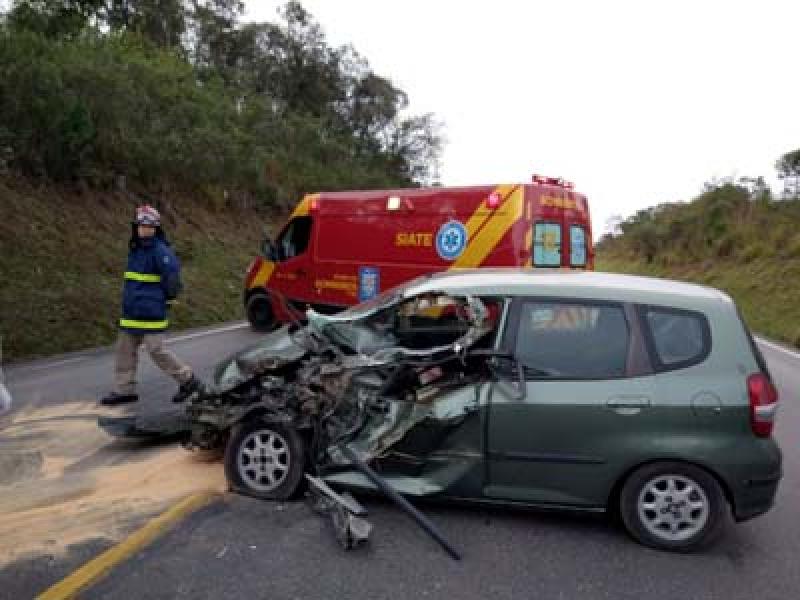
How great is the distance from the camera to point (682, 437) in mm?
3725

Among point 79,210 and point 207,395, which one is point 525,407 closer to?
point 207,395

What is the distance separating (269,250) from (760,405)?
9.10 meters

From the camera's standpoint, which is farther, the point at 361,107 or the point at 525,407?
the point at 361,107

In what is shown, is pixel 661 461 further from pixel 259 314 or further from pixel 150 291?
pixel 259 314

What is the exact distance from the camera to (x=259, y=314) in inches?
493

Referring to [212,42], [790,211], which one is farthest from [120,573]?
[212,42]

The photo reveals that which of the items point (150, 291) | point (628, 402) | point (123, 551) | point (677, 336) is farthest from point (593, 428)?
point (150, 291)

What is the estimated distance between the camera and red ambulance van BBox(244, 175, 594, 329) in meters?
9.19

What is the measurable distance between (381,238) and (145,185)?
11.7 m

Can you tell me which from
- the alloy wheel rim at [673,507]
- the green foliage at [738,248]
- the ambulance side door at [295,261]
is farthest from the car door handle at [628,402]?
the green foliage at [738,248]

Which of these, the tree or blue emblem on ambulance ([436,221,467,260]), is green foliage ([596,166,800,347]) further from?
blue emblem on ambulance ([436,221,467,260])

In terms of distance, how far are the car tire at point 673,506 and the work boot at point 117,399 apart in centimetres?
467

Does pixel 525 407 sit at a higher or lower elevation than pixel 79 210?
lower

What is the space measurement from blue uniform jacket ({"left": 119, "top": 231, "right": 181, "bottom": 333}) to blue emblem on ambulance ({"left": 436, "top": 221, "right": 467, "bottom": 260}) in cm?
430
